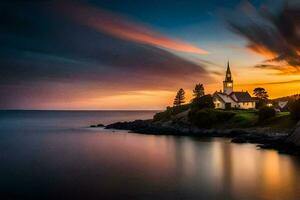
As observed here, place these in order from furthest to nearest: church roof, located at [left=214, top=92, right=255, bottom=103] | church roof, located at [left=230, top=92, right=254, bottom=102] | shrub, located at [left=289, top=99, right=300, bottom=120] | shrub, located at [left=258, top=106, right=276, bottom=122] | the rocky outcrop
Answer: church roof, located at [left=230, top=92, right=254, bottom=102], church roof, located at [left=214, top=92, right=255, bottom=103], shrub, located at [left=258, top=106, right=276, bottom=122], shrub, located at [left=289, top=99, right=300, bottom=120], the rocky outcrop

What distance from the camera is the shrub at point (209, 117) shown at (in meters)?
109

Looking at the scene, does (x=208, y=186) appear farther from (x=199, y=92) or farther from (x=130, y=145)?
(x=199, y=92)

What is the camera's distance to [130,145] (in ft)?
263

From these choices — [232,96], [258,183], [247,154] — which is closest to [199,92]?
[232,96]

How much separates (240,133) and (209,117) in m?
14.6

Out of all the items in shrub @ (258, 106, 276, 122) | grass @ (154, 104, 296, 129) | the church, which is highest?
the church

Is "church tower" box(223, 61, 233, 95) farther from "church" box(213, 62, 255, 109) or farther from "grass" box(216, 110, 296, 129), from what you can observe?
"grass" box(216, 110, 296, 129)

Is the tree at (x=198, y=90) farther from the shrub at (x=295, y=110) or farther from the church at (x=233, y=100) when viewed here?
the shrub at (x=295, y=110)

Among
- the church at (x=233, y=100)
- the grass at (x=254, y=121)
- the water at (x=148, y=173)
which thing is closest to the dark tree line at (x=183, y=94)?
the church at (x=233, y=100)

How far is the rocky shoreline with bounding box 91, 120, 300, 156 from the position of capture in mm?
68625

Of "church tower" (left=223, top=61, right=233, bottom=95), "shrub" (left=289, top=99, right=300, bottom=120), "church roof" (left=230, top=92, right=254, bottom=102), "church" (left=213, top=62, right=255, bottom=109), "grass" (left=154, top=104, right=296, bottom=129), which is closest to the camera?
"shrub" (left=289, top=99, right=300, bottom=120)

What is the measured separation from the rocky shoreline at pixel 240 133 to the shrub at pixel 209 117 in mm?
2113

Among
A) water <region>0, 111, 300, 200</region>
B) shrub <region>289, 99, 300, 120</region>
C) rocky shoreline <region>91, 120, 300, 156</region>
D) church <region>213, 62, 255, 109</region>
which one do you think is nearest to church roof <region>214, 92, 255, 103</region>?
church <region>213, 62, 255, 109</region>

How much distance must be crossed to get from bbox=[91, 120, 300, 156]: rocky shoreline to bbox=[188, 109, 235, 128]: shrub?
211cm
